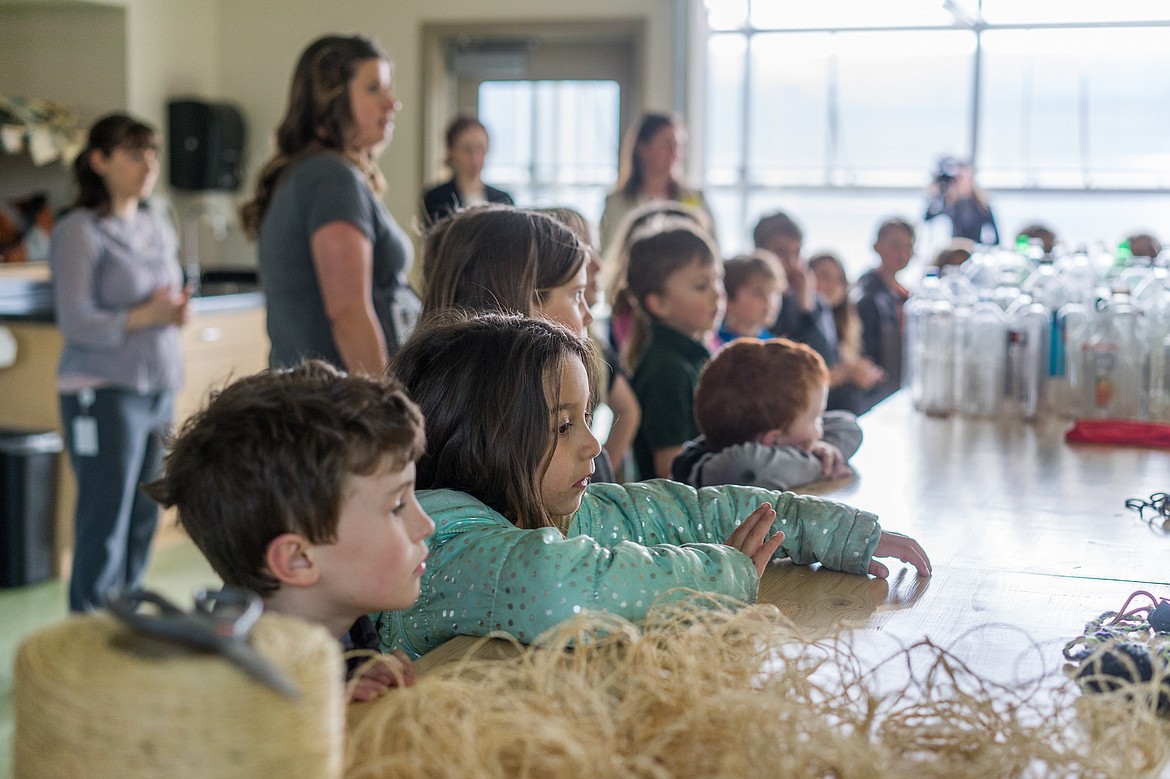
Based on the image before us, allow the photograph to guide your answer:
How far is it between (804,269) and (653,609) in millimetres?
3215

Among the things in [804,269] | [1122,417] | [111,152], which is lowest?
[1122,417]

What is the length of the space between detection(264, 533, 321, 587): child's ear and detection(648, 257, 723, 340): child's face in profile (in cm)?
168

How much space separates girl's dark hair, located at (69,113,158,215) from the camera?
11.2 ft

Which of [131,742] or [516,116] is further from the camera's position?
[516,116]

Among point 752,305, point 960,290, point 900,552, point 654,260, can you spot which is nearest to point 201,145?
point 752,305

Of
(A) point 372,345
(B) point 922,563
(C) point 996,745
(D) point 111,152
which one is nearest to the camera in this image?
(C) point 996,745

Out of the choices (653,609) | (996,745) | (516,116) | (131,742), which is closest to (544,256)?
(653,609)

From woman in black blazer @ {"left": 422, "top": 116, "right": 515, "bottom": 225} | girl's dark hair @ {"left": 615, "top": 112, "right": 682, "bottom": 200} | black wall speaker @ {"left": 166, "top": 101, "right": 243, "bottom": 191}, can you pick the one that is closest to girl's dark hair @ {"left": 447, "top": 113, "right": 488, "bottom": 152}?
woman in black blazer @ {"left": 422, "top": 116, "right": 515, "bottom": 225}

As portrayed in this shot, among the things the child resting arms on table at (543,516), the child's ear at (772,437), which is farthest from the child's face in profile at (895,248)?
the child resting arms on table at (543,516)

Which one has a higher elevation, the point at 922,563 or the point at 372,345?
the point at 372,345

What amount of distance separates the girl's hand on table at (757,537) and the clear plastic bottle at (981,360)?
163 cm

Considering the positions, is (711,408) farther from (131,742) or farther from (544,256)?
(131,742)

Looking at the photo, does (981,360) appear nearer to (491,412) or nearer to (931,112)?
(491,412)

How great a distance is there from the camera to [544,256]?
1858 mm
